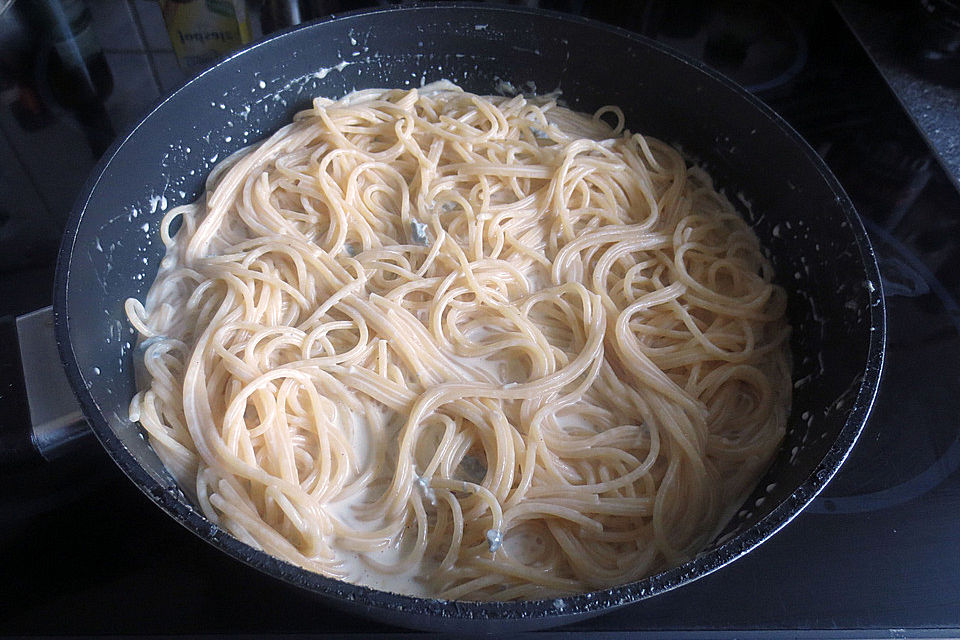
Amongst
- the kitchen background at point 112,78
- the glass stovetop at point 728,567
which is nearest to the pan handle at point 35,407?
the glass stovetop at point 728,567

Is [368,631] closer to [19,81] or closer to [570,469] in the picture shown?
[570,469]

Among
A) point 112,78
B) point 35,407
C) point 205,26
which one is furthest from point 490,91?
point 35,407

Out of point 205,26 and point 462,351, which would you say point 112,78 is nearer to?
point 205,26

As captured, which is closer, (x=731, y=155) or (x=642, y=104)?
(x=731, y=155)

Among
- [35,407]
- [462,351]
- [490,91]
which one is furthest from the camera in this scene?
[490,91]

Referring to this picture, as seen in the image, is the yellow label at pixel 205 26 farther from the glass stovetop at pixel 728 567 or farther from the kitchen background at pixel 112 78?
the glass stovetop at pixel 728 567

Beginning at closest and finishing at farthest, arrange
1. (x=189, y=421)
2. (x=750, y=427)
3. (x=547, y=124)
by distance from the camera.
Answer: (x=189, y=421) → (x=750, y=427) → (x=547, y=124)

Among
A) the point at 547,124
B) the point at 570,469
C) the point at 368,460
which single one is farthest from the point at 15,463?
the point at 547,124
